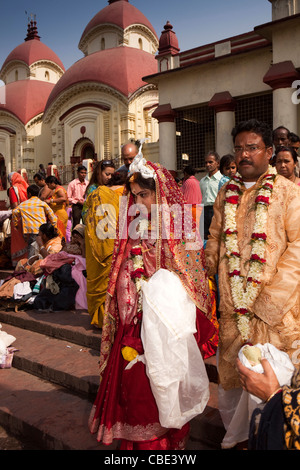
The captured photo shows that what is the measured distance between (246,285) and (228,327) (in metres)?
0.29

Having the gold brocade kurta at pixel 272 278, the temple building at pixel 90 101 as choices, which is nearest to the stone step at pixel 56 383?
the gold brocade kurta at pixel 272 278

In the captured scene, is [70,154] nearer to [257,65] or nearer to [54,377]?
[257,65]

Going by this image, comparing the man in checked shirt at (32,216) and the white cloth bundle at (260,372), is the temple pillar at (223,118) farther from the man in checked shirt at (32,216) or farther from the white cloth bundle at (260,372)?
the white cloth bundle at (260,372)

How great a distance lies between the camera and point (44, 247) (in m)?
6.31

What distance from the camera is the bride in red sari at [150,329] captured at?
7.43 feet

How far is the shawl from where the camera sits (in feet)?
8.59

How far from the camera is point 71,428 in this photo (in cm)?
306

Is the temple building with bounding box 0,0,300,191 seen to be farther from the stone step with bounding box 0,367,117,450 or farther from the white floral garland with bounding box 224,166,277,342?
the stone step with bounding box 0,367,117,450

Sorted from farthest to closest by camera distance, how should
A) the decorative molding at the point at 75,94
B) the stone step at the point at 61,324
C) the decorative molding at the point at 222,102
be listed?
1. the decorative molding at the point at 75,94
2. the decorative molding at the point at 222,102
3. the stone step at the point at 61,324

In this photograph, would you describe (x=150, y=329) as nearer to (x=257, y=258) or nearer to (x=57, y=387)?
(x=257, y=258)

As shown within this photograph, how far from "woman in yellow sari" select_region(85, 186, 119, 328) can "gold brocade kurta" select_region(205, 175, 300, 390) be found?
2065mm

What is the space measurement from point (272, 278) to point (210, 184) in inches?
159

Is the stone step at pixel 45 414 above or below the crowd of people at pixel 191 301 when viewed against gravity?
below

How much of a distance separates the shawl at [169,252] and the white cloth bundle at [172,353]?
21 centimetres
